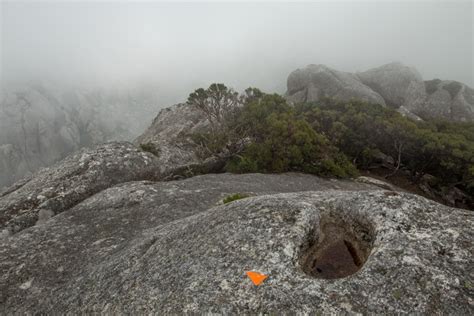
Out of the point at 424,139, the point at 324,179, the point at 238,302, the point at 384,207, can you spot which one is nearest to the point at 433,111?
the point at 424,139

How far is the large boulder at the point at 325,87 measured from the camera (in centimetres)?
6606

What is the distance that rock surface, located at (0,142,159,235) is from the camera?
13781 millimetres

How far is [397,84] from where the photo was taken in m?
74.4

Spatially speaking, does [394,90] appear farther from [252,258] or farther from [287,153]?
[252,258]

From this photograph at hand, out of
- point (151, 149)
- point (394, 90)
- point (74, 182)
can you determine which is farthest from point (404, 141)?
point (394, 90)

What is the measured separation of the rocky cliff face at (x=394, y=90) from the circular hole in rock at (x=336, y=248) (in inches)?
2295

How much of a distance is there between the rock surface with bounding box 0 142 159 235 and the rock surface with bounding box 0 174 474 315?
374 centimetres

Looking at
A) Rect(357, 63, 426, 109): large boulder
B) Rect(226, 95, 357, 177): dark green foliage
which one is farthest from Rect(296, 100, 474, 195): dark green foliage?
Rect(357, 63, 426, 109): large boulder

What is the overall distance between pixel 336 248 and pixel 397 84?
3220 inches

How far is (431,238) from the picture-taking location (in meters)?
6.32

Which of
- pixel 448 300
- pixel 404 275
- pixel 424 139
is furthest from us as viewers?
pixel 424 139

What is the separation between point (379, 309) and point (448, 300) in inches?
48.8

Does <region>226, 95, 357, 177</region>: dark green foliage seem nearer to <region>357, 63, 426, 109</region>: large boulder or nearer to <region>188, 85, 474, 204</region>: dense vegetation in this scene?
<region>188, 85, 474, 204</region>: dense vegetation

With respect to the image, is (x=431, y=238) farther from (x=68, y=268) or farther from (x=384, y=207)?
(x=68, y=268)
